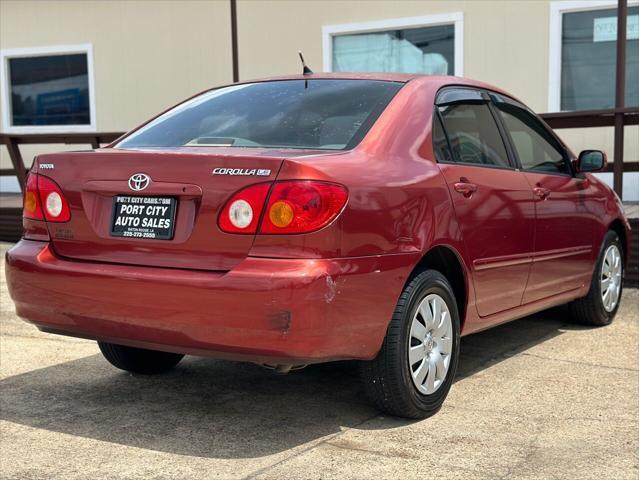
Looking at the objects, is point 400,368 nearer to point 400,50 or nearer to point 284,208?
point 284,208

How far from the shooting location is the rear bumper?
3291 mm

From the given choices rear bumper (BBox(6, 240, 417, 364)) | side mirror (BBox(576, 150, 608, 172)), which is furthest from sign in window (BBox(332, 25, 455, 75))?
rear bumper (BBox(6, 240, 417, 364))

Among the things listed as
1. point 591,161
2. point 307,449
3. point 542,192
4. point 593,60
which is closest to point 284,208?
→ point 307,449

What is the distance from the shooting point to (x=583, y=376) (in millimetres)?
4711

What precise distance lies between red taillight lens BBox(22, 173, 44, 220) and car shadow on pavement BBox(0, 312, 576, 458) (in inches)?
35.8

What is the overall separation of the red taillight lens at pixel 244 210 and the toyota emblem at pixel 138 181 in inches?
15.2

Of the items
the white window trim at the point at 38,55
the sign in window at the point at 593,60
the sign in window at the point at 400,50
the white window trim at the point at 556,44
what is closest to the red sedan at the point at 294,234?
the white window trim at the point at 556,44

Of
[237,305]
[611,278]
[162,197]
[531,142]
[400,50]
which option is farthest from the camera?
[400,50]

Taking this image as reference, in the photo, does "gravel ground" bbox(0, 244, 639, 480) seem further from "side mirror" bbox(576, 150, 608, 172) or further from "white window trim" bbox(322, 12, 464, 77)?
"white window trim" bbox(322, 12, 464, 77)

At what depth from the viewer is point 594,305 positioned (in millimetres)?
5852

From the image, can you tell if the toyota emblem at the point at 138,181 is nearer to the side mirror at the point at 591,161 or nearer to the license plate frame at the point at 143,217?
the license plate frame at the point at 143,217

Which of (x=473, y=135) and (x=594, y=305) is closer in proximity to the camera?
(x=473, y=135)

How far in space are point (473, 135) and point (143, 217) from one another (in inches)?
74.0

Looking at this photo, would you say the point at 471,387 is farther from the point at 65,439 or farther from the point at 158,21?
the point at 158,21
